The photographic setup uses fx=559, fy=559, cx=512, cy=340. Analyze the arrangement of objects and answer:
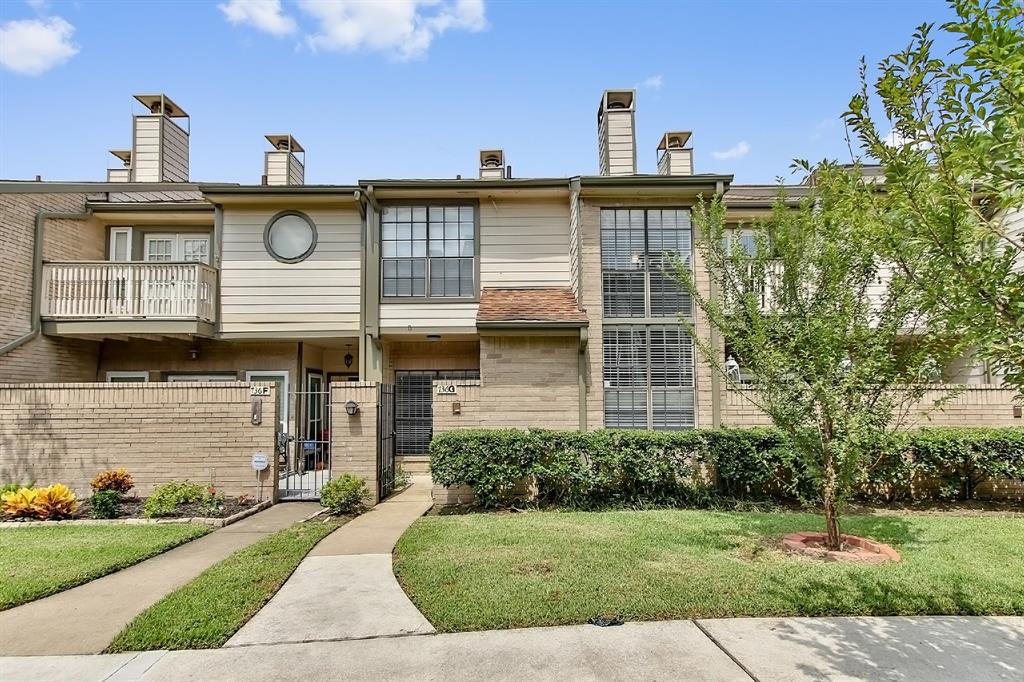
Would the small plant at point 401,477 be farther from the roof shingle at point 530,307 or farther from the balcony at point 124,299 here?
the balcony at point 124,299

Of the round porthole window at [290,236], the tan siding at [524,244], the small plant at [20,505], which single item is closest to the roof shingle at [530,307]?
the tan siding at [524,244]

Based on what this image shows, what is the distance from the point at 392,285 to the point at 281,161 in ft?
16.2

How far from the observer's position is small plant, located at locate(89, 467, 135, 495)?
834 cm

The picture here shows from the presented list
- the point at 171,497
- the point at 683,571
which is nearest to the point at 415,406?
the point at 171,497

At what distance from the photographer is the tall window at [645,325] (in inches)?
431

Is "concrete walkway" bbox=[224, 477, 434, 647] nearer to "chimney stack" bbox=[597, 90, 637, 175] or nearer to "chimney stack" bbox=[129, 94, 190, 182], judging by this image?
"chimney stack" bbox=[597, 90, 637, 175]

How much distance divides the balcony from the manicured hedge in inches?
265

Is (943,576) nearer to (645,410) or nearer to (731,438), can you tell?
(731,438)

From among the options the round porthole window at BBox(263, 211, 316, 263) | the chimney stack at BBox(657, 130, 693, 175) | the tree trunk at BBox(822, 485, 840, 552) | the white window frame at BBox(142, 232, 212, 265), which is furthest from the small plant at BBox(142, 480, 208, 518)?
the chimney stack at BBox(657, 130, 693, 175)

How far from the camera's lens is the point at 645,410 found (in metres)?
10.9

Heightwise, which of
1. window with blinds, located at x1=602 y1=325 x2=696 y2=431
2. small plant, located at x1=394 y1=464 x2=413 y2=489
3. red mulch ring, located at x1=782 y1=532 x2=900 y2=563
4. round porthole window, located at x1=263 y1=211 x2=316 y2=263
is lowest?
small plant, located at x1=394 y1=464 x2=413 y2=489

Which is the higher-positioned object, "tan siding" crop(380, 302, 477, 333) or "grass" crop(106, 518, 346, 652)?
"tan siding" crop(380, 302, 477, 333)

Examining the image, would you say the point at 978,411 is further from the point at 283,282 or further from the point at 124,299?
the point at 124,299

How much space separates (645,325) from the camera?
11.2 meters
